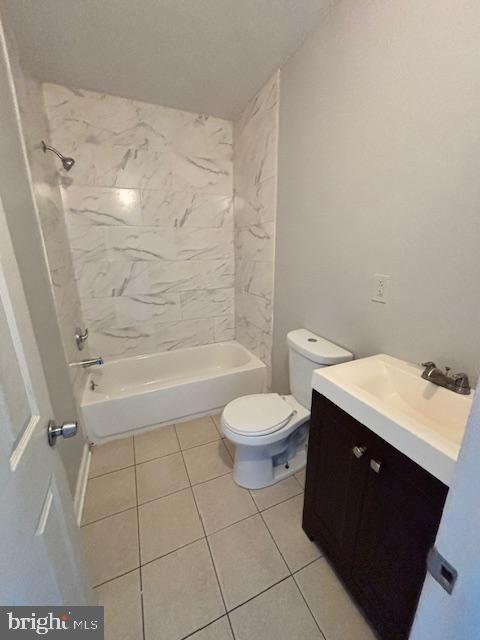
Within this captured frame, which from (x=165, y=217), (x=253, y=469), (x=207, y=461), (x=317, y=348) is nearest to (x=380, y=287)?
(x=317, y=348)

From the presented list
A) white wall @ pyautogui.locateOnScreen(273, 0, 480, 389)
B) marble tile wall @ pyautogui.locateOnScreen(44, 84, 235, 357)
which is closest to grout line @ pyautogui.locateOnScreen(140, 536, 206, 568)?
white wall @ pyautogui.locateOnScreen(273, 0, 480, 389)

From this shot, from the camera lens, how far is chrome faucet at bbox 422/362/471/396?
2.88 feet

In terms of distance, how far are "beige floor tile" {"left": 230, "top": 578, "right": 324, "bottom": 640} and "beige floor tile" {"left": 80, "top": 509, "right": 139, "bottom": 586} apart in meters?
0.49

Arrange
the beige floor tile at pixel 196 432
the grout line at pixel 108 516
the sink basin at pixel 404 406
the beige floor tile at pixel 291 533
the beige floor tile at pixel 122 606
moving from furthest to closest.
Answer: the beige floor tile at pixel 196 432 < the grout line at pixel 108 516 < the beige floor tile at pixel 291 533 < the beige floor tile at pixel 122 606 < the sink basin at pixel 404 406

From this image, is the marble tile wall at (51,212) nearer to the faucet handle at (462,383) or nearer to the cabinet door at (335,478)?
the cabinet door at (335,478)

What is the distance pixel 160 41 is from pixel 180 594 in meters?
2.59

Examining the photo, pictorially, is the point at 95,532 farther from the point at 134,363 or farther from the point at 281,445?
the point at 134,363

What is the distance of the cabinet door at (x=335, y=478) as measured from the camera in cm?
88

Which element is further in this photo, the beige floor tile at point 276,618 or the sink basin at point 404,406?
the beige floor tile at point 276,618

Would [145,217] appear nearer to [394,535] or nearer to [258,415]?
[258,415]

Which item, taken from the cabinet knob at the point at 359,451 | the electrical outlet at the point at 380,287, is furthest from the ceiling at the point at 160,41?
the cabinet knob at the point at 359,451

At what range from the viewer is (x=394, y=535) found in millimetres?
768

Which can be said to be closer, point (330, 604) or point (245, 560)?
point (330, 604)

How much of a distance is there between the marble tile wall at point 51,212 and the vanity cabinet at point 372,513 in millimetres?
1487
